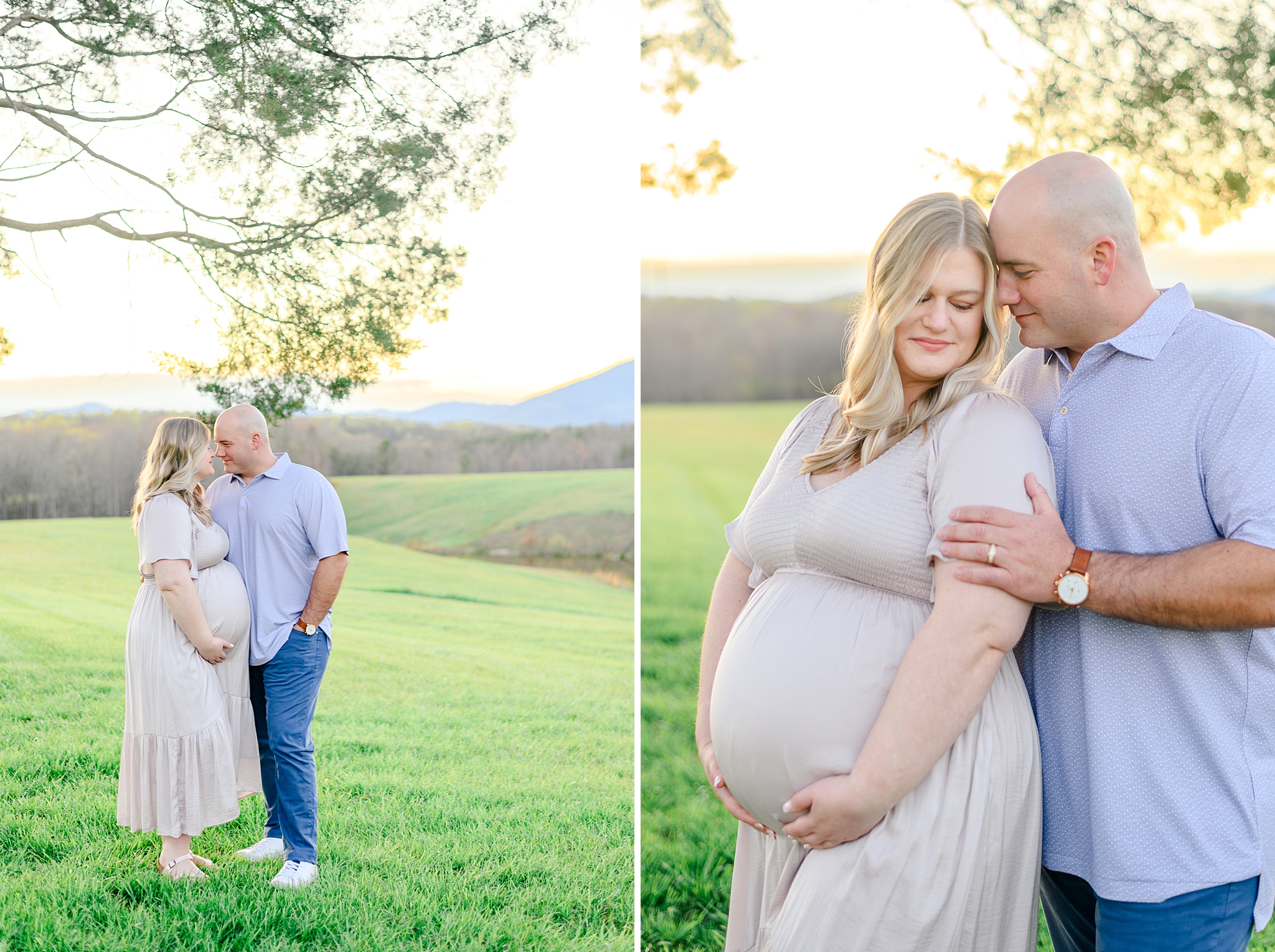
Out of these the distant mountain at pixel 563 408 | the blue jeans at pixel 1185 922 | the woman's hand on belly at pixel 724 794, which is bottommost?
the blue jeans at pixel 1185 922

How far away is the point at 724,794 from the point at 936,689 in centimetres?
47

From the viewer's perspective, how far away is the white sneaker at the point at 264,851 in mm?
3096

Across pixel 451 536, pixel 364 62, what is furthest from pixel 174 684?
pixel 451 536

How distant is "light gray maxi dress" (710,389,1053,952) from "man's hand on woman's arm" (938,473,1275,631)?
0.04 meters

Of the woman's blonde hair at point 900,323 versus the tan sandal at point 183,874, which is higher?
the woman's blonde hair at point 900,323

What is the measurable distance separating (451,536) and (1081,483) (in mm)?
7543

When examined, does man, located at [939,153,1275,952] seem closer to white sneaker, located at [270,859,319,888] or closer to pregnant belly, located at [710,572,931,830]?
pregnant belly, located at [710,572,931,830]

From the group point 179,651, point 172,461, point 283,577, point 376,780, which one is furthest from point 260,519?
point 376,780

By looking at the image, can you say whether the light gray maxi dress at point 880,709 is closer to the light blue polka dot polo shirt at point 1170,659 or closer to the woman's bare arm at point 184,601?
the light blue polka dot polo shirt at point 1170,659

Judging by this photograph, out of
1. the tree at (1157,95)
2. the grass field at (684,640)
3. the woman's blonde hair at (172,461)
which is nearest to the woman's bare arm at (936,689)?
the grass field at (684,640)

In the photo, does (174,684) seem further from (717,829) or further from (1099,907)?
(1099,907)

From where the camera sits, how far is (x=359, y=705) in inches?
228

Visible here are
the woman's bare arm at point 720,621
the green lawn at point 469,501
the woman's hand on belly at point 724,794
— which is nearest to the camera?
the woman's hand on belly at point 724,794

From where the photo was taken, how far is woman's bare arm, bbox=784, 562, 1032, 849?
114cm
